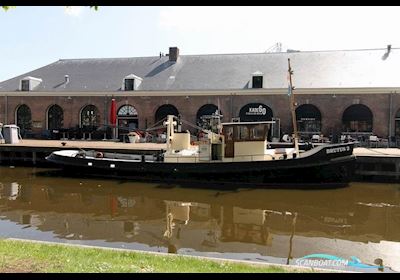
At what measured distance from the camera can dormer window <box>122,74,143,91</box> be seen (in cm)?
2959

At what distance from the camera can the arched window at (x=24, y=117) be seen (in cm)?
3216

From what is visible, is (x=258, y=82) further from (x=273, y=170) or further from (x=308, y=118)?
(x=273, y=170)

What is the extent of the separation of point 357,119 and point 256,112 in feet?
22.1

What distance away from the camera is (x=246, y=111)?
27.7 m

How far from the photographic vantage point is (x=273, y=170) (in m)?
15.0

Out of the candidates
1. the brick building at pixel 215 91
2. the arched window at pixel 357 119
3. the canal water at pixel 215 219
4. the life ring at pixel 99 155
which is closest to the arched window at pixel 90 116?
the brick building at pixel 215 91

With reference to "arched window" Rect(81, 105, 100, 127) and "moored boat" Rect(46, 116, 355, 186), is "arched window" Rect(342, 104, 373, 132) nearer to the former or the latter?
"moored boat" Rect(46, 116, 355, 186)

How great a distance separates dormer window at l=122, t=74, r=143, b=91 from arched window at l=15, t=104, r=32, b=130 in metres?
8.75

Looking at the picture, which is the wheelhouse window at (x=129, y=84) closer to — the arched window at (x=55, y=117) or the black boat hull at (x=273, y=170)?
the arched window at (x=55, y=117)

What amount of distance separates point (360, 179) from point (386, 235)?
310 inches

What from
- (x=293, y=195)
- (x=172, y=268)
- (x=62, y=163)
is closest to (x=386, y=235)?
(x=293, y=195)

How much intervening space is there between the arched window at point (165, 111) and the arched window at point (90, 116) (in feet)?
16.5

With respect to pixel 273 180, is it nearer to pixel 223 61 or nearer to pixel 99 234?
pixel 99 234

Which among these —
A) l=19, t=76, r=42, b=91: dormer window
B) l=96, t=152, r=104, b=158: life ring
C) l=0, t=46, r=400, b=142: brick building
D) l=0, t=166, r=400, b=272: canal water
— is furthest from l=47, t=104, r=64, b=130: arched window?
l=0, t=166, r=400, b=272: canal water
